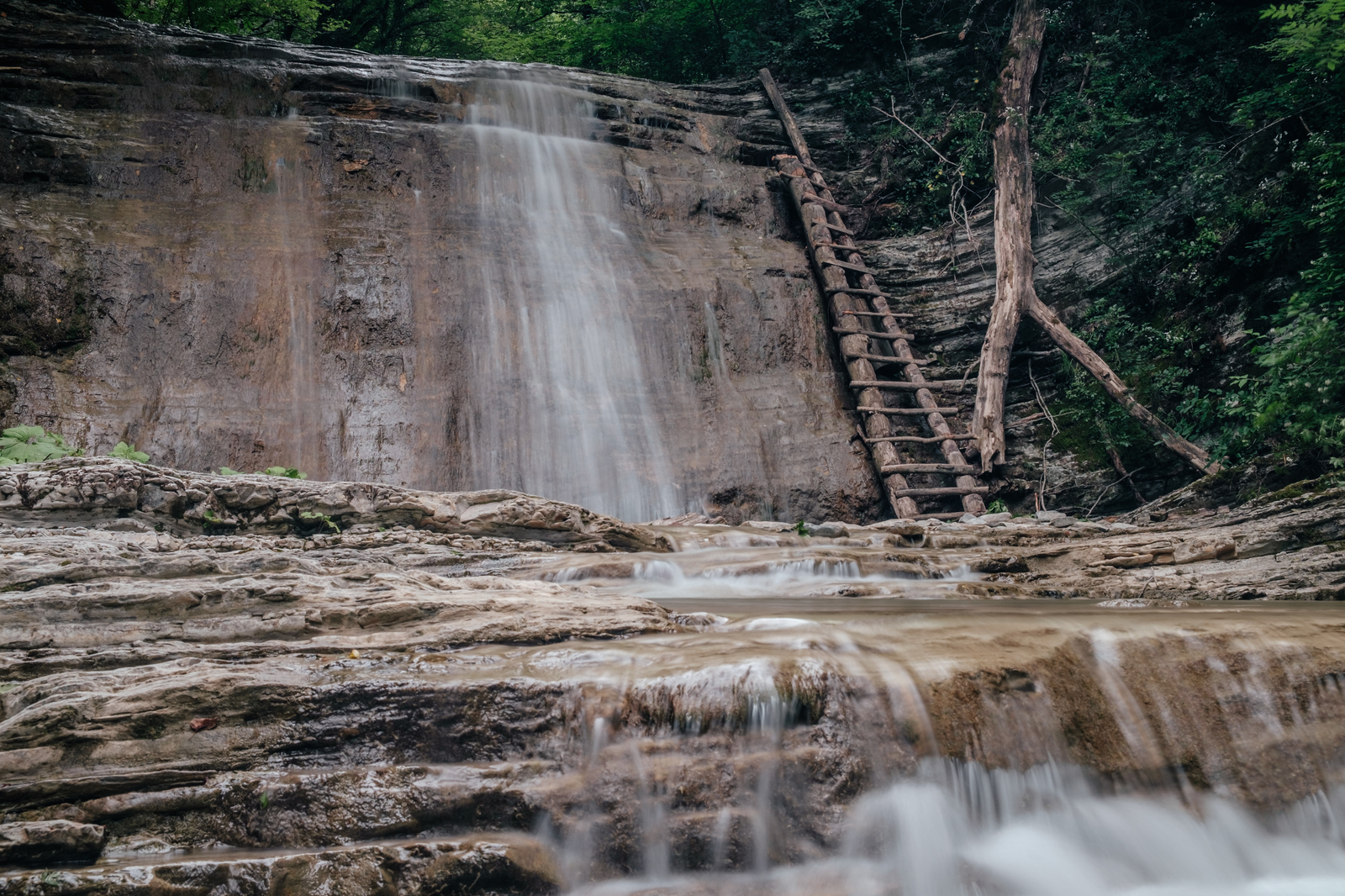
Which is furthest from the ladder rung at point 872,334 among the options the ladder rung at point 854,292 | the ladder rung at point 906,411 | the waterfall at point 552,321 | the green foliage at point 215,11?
the green foliage at point 215,11

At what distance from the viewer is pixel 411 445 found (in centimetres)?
899

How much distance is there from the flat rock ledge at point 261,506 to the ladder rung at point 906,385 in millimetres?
5088

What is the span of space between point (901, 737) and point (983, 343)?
9.00 meters

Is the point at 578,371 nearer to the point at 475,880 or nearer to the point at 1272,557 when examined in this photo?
the point at 1272,557

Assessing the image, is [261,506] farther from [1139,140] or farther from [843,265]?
[1139,140]

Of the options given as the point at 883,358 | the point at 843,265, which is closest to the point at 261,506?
the point at 883,358

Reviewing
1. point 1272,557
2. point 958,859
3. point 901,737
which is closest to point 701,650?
point 901,737

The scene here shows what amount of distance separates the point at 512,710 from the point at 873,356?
8813 millimetres

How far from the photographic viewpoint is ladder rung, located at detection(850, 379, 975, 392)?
10711 millimetres

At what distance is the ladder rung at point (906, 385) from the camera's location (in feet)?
35.1

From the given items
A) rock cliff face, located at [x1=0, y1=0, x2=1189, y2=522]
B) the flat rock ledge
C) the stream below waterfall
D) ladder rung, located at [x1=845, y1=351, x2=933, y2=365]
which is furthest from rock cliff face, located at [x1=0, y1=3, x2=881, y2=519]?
the stream below waterfall

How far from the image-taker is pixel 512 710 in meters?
2.94

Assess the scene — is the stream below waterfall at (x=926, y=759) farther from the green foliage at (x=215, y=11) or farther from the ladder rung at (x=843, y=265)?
the green foliage at (x=215, y=11)

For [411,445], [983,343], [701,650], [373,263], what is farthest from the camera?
[983,343]
